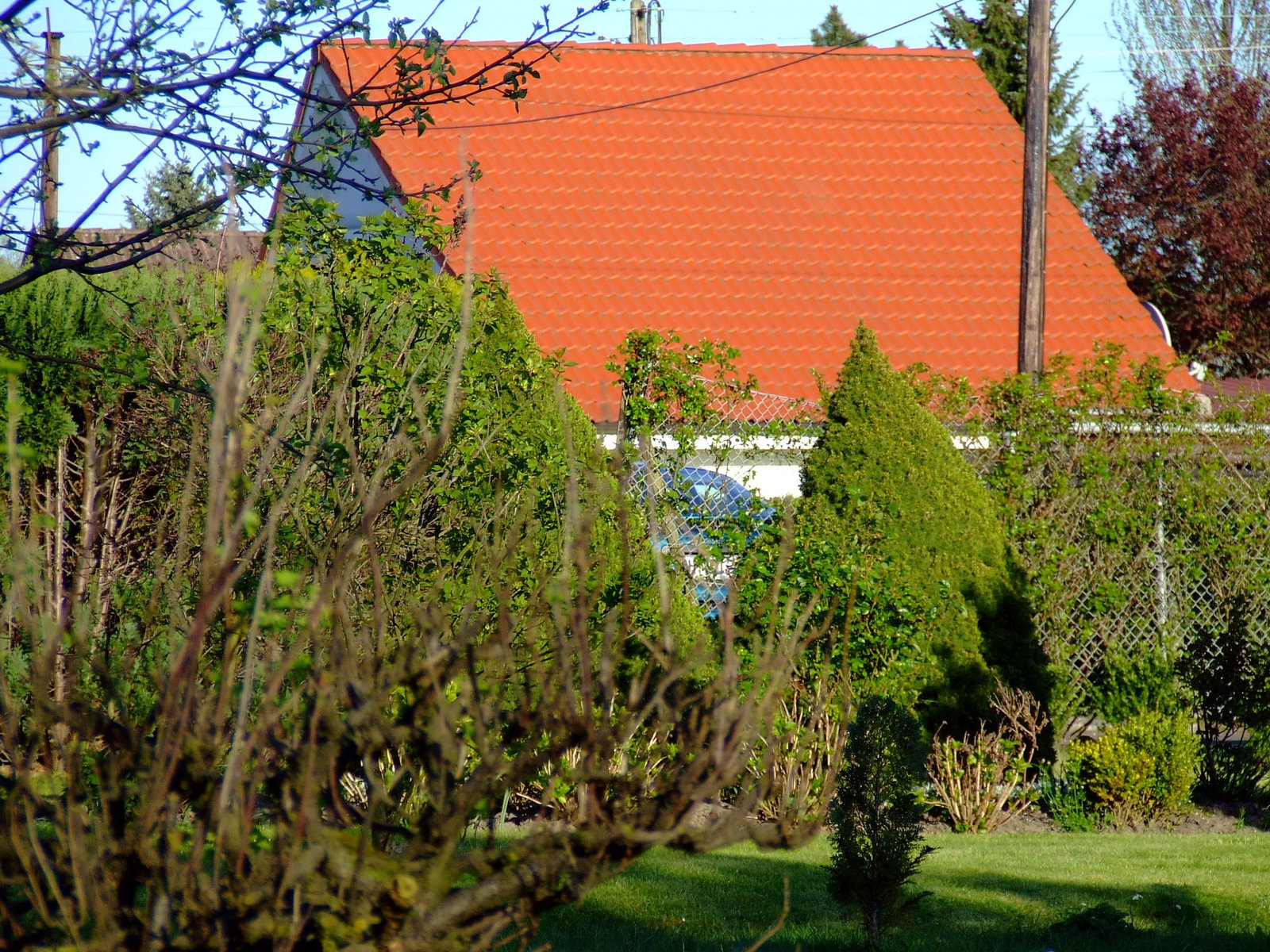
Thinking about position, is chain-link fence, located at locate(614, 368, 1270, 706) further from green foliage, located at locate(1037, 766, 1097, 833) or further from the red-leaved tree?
the red-leaved tree

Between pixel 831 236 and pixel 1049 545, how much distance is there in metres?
7.54

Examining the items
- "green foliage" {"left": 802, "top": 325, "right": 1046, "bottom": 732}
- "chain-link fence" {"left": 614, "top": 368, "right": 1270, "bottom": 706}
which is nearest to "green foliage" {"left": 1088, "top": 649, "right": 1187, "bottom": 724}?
"chain-link fence" {"left": 614, "top": 368, "right": 1270, "bottom": 706}

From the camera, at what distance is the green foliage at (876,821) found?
446 centimetres

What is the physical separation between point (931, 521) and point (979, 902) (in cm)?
279

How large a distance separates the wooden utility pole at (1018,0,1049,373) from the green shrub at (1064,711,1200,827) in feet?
11.5

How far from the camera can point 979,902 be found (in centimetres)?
518

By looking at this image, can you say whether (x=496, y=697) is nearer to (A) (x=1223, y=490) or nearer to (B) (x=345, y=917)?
(B) (x=345, y=917)

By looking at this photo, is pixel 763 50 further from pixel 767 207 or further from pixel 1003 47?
pixel 1003 47

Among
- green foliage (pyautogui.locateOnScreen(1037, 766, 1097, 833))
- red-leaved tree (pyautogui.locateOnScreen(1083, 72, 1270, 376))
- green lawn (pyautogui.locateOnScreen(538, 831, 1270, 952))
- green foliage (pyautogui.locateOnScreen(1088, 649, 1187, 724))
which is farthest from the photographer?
red-leaved tree (pyautogui.locateOnScreen(1083, 72, 1270, 376))

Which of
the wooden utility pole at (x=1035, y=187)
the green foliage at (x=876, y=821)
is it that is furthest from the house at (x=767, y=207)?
the green foliage at (x=876, y=821)

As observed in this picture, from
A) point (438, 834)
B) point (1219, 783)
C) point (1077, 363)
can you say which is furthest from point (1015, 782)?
point (1077, 363)

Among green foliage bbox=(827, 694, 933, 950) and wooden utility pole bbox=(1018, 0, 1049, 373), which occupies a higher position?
wooden utility pole bbox=(1018, 0, 1049, 373)

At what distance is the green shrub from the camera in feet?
22.6

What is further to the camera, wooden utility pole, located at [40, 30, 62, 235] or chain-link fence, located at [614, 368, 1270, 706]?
chain-link fence, located at [614, 368, 1270, 706]
